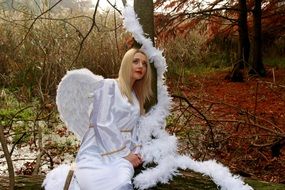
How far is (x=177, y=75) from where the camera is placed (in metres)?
9.18

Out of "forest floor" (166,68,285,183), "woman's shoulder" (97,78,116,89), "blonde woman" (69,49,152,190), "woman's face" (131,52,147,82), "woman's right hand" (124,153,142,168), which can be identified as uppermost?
"woman's face" (131,52,147,82)

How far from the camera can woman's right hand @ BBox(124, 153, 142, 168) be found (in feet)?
9.23

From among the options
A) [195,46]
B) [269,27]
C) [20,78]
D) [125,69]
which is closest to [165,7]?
[195,46]

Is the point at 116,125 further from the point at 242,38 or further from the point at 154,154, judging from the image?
the point at 242,38

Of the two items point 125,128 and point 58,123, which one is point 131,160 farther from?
point 58,123

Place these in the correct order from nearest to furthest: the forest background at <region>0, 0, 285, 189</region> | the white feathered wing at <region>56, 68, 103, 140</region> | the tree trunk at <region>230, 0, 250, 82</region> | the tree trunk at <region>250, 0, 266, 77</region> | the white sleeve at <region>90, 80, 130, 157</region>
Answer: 1. the white sleeve at <region>90, 80, 130, 157</region>
2. the white feathered wing at <region>56, 68, 103, 140</region>
3. the forest background at <region>0, 0, 285, 189</region>
4. the tree trunk at <region>230, 0, 250, 82</region>
5. the tree trunk at <region>250, 0, 266, 77</region>

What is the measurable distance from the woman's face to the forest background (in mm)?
613

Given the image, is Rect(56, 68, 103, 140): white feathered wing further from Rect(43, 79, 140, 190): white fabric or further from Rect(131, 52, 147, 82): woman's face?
Rect(131, 52, 147, 82): woman's face

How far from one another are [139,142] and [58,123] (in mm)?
3513

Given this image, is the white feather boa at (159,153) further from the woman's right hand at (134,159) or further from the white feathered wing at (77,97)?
the white feathered wing at (77,97)

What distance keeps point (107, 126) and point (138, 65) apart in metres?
0.40

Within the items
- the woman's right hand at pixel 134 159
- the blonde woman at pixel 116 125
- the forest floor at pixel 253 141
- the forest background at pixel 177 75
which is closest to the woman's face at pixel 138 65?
the blonde woman at pixel 116 125

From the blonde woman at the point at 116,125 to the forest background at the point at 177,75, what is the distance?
481 millimetres

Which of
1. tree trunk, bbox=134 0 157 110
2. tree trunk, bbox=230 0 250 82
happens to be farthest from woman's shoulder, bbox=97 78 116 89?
tree trunk, bbox=230 0 250 82
